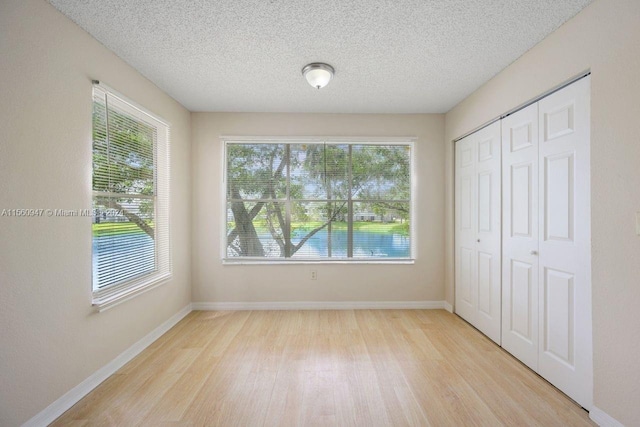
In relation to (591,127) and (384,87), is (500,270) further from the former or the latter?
(384,87)

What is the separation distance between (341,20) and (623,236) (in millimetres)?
2135

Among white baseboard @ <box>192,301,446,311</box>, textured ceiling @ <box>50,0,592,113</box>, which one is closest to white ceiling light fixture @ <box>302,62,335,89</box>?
textured ceiling @ <box>50,0,592,113</box>

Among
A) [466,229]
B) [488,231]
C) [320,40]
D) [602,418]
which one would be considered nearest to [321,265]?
[466,229]

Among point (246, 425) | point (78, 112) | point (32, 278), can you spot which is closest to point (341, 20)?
point (78, 112)

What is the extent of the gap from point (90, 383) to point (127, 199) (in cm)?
146

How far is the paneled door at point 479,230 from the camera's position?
2.80 metres

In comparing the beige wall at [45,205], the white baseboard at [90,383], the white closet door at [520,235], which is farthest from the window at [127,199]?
the white closet door at [520,235]

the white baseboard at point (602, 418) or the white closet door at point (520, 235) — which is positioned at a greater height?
the white closet door at point (520, 235)

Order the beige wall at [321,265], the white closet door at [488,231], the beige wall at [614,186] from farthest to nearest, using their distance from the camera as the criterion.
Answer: the beige wall at [321,265]
the white closet door at [488,231]
the beige wall at [614,186]

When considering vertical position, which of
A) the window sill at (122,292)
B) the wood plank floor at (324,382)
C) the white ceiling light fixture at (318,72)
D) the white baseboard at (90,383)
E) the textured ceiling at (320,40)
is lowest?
the wood plank floor at (324,382)

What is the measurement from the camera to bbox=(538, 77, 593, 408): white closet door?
1856 mm

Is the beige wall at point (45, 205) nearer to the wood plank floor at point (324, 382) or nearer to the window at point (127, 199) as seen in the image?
the window at point (127, 199)

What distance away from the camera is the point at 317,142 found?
380 cm

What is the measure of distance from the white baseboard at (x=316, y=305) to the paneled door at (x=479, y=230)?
526mm
